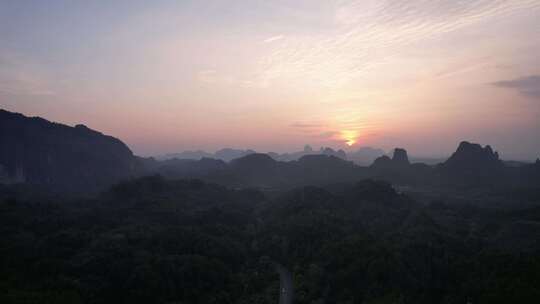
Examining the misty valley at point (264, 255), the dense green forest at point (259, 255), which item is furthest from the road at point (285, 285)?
the dense green forest at point (259, 255)

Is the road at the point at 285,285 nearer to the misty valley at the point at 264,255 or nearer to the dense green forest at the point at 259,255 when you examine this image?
the misty valley at the point at 264,255

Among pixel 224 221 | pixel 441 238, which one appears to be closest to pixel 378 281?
pixel 441 238

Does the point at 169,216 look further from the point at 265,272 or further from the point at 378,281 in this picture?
the point at 378,281

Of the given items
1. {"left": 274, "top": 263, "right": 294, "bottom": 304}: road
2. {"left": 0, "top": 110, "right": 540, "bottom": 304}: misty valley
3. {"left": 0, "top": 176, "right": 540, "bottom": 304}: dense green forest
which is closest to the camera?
{"left": 0, "top": 176, "right": 540, "bottom": 304}: dense green forest

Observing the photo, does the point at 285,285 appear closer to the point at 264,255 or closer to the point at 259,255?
the point at 264,255

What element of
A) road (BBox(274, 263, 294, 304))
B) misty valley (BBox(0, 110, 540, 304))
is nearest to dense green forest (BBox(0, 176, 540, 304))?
misty valley (BBox(0, 110, 540, 304))

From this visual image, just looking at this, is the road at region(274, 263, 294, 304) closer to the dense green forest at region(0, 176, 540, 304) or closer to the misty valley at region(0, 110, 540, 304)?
the misty valley at region(0, 110, 540, 304)

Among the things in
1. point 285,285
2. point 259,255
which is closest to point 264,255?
point 259,255
